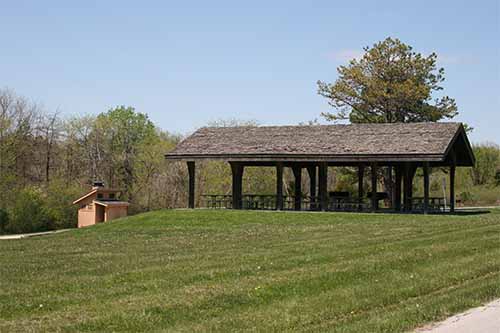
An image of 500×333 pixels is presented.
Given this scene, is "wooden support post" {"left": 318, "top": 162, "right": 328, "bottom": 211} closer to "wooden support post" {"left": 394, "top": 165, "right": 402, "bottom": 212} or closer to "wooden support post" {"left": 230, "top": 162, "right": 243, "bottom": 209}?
"wooden support post" {"left": 394, "top": 165, "right": 402, "bottom": 212}

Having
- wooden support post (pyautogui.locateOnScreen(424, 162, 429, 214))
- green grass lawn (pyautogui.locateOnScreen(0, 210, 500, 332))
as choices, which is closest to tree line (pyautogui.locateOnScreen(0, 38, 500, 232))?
wooden support post (pyautogui.locateOnScreen(424, 162, 429, 214))

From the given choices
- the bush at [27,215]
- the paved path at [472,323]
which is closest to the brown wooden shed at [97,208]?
the bush at [27,215]

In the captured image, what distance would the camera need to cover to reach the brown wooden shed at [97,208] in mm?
42969

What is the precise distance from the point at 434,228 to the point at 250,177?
35884mm

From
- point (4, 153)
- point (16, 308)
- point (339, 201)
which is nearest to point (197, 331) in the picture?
point (16, 308)

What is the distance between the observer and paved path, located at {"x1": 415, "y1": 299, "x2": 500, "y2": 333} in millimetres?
8977

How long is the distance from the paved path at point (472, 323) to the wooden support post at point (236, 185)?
2857 centimetres

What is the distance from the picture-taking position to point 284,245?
18.6 meters

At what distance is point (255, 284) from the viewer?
39.8ft

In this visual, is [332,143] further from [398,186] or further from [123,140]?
[123,140]

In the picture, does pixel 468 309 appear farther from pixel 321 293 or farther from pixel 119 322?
pixel 119 322

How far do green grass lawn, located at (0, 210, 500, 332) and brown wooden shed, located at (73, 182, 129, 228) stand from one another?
2236 cm

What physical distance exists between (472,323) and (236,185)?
98.5ft

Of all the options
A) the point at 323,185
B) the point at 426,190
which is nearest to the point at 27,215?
the point at 323,185
